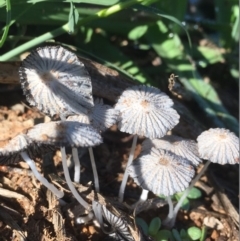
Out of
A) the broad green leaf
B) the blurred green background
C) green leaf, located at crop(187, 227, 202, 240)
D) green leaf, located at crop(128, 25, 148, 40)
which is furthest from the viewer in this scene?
the broad green leaf

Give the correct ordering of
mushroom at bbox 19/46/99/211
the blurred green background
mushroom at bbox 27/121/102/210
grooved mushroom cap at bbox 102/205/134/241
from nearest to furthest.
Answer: mushroom at bbox 27/121/102/210 → mushroom at bbox 19/46/99/211 → grooved mushroom cap at bbox 102/205/134/241 → the blurred green background

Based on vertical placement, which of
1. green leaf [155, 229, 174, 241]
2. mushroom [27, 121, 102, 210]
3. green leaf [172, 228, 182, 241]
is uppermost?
mushroom [27, 121, 102, 210]

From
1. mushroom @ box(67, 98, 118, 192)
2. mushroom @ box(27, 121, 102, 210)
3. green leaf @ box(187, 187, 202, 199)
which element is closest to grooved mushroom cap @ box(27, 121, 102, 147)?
mushroom @ box(27, 121, 102, 210)

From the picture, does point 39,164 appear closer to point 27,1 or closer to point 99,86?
point 99,86

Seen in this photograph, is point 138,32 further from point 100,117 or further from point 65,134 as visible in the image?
point 65,134

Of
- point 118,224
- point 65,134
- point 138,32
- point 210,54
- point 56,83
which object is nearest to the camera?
point 65,134

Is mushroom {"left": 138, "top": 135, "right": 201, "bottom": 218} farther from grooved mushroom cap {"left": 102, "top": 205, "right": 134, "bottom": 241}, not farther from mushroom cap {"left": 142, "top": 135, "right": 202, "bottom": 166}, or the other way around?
grooved mushroom cap {"left": 102, "top": 205, "right": 134, "bottom": 241}

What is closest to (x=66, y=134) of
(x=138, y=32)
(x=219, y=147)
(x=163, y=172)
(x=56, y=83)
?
(x=56, y=83)

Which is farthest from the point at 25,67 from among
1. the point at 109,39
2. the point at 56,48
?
the point at 109,39
